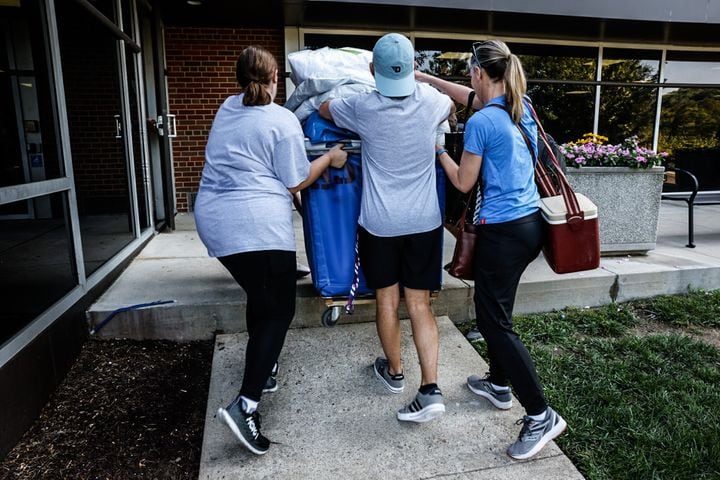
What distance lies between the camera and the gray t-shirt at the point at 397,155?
221 centimetres

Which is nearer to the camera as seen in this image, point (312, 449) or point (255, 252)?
point (255, 252)

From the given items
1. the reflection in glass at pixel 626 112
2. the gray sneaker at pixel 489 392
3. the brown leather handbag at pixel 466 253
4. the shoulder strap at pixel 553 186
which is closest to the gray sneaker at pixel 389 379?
the gray sneaker at pixel 489 392

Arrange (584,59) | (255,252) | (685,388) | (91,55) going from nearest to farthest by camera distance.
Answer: (255,252) < (685,388) < (91,55) < (584,59)

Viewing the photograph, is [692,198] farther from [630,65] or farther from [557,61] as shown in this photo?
[630,65]

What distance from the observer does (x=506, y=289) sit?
7.27ft

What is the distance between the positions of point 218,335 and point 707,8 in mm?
7132

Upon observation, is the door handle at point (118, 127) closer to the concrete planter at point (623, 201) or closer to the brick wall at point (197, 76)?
the brick wall at point (197, 76)

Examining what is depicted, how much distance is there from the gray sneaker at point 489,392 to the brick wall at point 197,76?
515cm

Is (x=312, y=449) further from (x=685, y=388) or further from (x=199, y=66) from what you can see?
(x=199, y=66)

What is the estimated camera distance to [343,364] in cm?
299

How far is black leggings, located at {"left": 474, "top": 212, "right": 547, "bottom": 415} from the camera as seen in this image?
2164mm

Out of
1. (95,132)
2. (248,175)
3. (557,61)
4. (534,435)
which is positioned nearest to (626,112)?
(557,61)

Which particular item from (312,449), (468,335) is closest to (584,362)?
(468,335)

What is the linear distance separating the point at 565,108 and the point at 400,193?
715 cm
